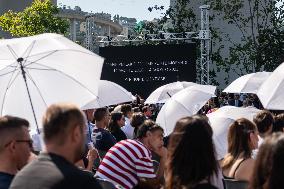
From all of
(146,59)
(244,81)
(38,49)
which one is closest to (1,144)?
(38,49)

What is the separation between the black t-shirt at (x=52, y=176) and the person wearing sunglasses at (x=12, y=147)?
708mm

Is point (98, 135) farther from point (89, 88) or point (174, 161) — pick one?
point (174, 161)

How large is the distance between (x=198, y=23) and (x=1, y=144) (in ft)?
96.4

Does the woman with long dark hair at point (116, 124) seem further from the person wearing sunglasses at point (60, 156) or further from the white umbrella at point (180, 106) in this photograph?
the person wearing sunglasses at point (60, 156)

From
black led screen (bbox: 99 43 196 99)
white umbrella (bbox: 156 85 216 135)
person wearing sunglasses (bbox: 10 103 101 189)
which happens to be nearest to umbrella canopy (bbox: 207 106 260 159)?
white umbrella (bbox: 156 85 216 135)

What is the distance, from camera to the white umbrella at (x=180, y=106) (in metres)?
9.30

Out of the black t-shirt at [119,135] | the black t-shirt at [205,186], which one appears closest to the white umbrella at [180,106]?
the black t-shirt at [119,135]

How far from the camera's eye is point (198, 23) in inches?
1294

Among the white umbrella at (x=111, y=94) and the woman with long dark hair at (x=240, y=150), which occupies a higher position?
the woman with long dark hair at (x=240, y=150)

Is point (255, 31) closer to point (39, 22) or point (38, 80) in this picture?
point (39, 22)

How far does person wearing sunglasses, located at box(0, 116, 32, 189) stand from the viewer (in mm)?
4055

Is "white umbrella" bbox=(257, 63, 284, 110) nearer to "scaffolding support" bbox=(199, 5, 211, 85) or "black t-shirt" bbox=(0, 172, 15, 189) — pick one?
"black t-shirt" bbox=(0, 172, 15, 189)

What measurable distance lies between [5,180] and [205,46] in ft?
68.2

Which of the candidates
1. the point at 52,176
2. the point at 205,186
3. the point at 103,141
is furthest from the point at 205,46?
the point at 52,176
